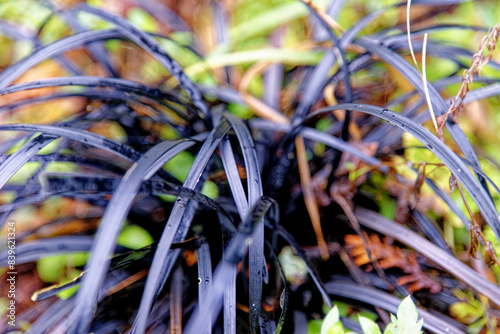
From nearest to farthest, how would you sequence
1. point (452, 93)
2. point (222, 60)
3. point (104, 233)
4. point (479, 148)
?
point (104, 233), point (479, 148), point (452, 93), point (222, 60)

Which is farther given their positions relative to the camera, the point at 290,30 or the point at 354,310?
the point at 290,30

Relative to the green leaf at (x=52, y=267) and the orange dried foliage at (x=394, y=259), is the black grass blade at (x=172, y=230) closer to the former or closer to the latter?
the green leaf at (x=52, y=267)

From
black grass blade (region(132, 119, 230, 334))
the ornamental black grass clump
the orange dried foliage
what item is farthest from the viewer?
the orange dried foliage

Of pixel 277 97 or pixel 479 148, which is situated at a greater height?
pixel 277 97

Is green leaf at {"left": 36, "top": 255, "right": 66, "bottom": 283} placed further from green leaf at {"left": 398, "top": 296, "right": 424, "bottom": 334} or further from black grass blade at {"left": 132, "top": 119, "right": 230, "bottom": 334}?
green leaf at {"left": 398, "top": 296, "right": 424, "bottom": 334}

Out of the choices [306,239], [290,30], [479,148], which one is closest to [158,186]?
[306,239]

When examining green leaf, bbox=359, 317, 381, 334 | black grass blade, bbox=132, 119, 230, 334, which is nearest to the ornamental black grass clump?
black grass blade, bbox=132, 119, 230, 334

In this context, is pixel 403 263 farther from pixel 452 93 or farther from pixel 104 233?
pixel 104 233

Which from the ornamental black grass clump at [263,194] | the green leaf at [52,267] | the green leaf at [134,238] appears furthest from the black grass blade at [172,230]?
the green leaf at [52,267]
